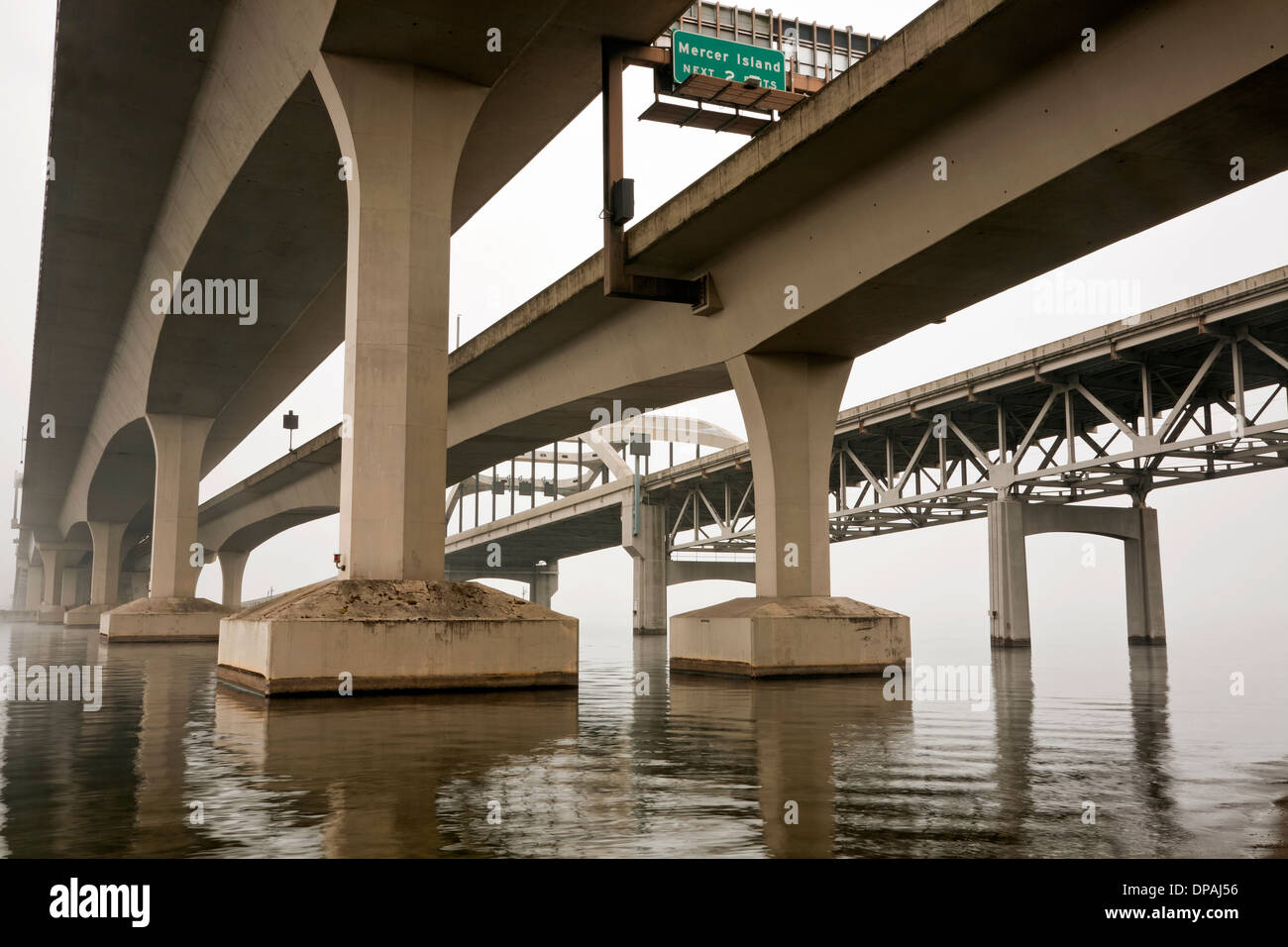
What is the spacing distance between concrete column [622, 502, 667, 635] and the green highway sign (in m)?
45.4

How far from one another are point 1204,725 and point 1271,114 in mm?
6827

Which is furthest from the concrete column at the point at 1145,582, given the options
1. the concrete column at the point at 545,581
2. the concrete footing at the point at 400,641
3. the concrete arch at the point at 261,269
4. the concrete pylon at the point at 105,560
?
the concrete column at the point at 545,581

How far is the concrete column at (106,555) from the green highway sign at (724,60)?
72.5m

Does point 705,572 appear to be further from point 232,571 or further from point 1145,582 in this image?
point 232,571

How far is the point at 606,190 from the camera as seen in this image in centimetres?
2339

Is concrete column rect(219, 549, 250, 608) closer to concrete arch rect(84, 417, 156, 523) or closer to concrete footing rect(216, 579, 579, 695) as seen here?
concrete arch rect(84, 417, 156, 523)

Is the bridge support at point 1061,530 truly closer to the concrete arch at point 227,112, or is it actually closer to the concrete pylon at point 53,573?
the concrete arch at point 227,112

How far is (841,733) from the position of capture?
11703 millimetres

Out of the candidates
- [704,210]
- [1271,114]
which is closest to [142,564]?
[704,210]

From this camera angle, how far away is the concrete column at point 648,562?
66750 mm

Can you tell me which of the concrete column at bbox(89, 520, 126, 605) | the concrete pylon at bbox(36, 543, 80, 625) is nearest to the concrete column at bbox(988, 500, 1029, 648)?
the concrete column at bbox(89, 520, 126, 605)

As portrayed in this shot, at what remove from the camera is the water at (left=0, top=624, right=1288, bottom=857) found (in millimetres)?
5887
